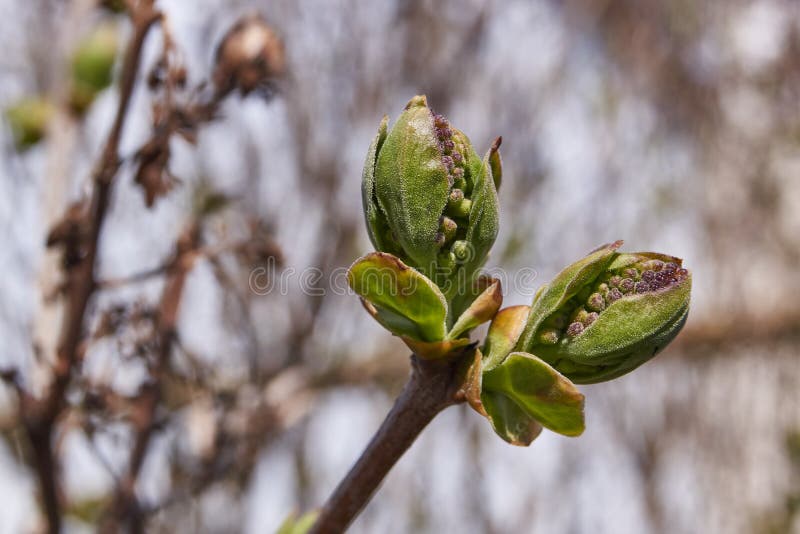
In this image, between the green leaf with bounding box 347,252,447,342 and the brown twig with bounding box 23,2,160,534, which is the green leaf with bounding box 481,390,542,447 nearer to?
the green leaf with bounding box 347,252,447,342

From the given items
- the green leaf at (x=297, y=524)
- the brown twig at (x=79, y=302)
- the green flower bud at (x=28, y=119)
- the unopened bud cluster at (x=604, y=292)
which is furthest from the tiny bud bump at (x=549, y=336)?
the green flower bud at (x=28, y=119)

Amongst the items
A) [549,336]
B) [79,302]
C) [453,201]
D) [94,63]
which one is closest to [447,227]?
[453,201]

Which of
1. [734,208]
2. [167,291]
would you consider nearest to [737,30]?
[734,208]

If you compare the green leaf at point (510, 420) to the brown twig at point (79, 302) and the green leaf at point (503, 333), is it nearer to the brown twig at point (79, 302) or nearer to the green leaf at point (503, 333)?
the green leaf at point (503, 333)

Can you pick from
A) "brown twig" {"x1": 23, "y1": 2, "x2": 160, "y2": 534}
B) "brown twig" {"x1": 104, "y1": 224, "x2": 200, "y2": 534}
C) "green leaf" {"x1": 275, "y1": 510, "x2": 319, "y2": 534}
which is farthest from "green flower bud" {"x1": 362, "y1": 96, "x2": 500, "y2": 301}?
"brown twig" {"x1": 104, "y1": 224, "x2": 200, "y2": 534}

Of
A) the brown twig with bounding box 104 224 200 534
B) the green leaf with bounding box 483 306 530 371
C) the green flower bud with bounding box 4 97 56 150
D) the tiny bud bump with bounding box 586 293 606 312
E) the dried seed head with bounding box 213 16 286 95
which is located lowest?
the brown twig with bounding box 104 224 200 534

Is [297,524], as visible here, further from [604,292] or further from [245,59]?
[245,59]

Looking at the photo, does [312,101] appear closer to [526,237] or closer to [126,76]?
[526,237]
